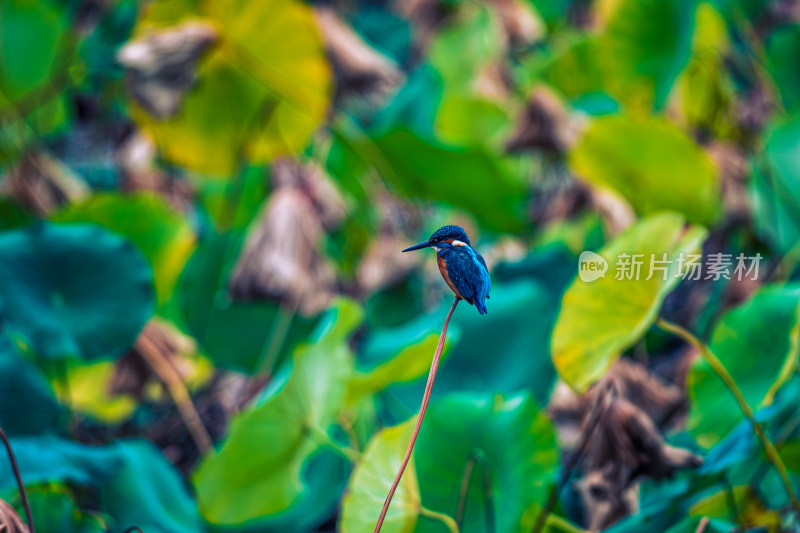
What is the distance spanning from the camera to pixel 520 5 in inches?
48.0

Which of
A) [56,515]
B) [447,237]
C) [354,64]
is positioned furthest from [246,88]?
[447,237]

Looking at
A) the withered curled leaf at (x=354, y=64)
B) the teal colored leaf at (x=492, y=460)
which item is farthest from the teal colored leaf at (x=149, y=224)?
the teal colored leaf at (x=492, y=460)

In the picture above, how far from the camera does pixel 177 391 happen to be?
0.62 m

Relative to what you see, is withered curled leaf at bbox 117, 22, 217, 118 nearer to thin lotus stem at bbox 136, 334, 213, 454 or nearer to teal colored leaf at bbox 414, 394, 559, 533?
thin lotus stem at bbox 136, 334, 213, 454

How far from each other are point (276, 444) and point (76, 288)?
0.21 meters

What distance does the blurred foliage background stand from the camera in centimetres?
36

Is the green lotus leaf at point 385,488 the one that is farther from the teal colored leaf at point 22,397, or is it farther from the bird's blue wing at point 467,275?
the teal colored leaf at point 22,397

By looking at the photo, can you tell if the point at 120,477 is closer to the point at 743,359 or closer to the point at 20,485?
the point at 20,485

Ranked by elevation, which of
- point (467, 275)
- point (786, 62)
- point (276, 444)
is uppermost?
point (467, 275)

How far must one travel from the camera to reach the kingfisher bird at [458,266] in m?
0.17

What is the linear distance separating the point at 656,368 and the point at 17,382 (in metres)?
0.59

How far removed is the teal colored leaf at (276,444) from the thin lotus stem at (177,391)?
173 mm

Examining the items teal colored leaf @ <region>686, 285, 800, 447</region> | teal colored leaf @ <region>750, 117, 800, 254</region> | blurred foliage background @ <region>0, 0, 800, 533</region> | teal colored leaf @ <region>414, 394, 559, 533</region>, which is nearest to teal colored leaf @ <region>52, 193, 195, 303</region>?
blurred foliage background @ <region>0, 0, 800, 533</region>

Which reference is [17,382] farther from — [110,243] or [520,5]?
[520,5]
